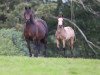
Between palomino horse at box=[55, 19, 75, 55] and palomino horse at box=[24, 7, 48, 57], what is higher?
palomino horse at box=[24, 7, 48, 57]

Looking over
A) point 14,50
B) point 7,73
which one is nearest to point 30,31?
point 14,50

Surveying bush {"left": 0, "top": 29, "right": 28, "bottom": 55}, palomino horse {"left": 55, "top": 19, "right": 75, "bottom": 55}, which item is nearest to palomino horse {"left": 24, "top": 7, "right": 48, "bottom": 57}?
palomino horse {"left": 55, "top": 19, "right": 75, "bottom": 55}

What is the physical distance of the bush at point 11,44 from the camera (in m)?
25.2

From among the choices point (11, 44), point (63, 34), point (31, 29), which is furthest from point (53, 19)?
point (31, 29)

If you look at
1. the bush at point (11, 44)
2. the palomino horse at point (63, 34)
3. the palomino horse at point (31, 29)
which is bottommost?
the bush at point (11, 44)

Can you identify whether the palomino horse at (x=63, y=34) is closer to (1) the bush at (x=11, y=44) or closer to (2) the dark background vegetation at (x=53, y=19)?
(1) the bush at (x=11, y=44)

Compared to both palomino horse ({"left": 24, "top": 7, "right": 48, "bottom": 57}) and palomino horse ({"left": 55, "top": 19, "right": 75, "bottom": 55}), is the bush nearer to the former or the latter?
palomino horse ({"left": 55, "top": 19, "right": 75, "bottom": 55})

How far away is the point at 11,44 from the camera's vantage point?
84.1 feet

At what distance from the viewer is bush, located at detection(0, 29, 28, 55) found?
25167 millimetres

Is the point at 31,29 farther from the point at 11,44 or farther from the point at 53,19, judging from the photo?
the point at 53,19

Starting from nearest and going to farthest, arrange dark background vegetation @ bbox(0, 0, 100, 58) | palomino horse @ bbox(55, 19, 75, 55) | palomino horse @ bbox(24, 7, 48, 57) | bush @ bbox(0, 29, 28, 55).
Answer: palomino horse @ bbox(24, 7, 48, 57) → palomino horse @ bbox(55, 19, 75, 55) → bush @ bbox(0, 29, 28, 55) → dark background vegetation @ bbox(0, 0, 100, 58)

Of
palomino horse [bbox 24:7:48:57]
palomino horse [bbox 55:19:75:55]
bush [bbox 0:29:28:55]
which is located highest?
palomino horse [bbox 24:7:48:57]

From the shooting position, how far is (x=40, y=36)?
22.8m

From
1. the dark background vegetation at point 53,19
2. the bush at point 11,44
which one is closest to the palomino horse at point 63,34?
the bush at point 11,44
